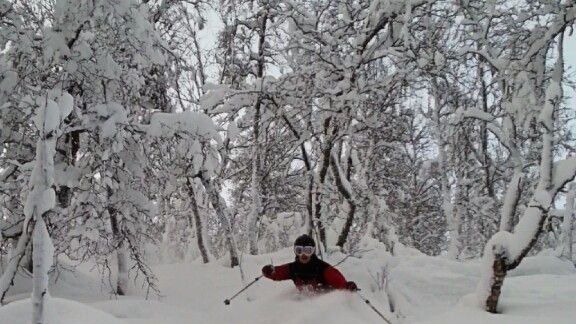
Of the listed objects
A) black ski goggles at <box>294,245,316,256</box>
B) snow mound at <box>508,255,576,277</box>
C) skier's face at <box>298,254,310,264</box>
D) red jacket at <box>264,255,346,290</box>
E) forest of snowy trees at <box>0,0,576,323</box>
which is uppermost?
forest of snowy trees at <box>0,0,576,323</box>

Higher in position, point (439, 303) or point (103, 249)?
point (103, 249)

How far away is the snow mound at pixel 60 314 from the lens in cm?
422

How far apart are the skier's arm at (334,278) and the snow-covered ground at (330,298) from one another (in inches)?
6.4

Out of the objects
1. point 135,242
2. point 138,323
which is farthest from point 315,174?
point 138,323

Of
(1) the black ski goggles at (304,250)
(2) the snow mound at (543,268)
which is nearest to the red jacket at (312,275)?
(1) the black ski goggles at (304,250)

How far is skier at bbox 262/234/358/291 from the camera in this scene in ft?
22.3

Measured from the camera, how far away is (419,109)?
18.8 metres

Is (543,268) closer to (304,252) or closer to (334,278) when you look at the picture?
(334,278)

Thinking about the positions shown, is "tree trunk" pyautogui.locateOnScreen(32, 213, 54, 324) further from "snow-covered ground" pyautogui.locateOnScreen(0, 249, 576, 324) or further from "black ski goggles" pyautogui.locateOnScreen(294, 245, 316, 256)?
"black ski goggles" pyautogui.locateOnScreen(294, 245, 316, 256)

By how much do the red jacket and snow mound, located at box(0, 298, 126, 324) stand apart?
2807 mm

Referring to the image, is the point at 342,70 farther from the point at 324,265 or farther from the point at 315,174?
the point at 324,265

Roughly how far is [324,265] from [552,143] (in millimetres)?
3378

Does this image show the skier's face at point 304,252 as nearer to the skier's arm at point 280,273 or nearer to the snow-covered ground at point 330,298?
the skier's arm at point 280,273

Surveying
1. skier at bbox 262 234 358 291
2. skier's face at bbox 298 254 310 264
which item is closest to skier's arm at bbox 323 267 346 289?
skier at bbox 262 234 358 291
